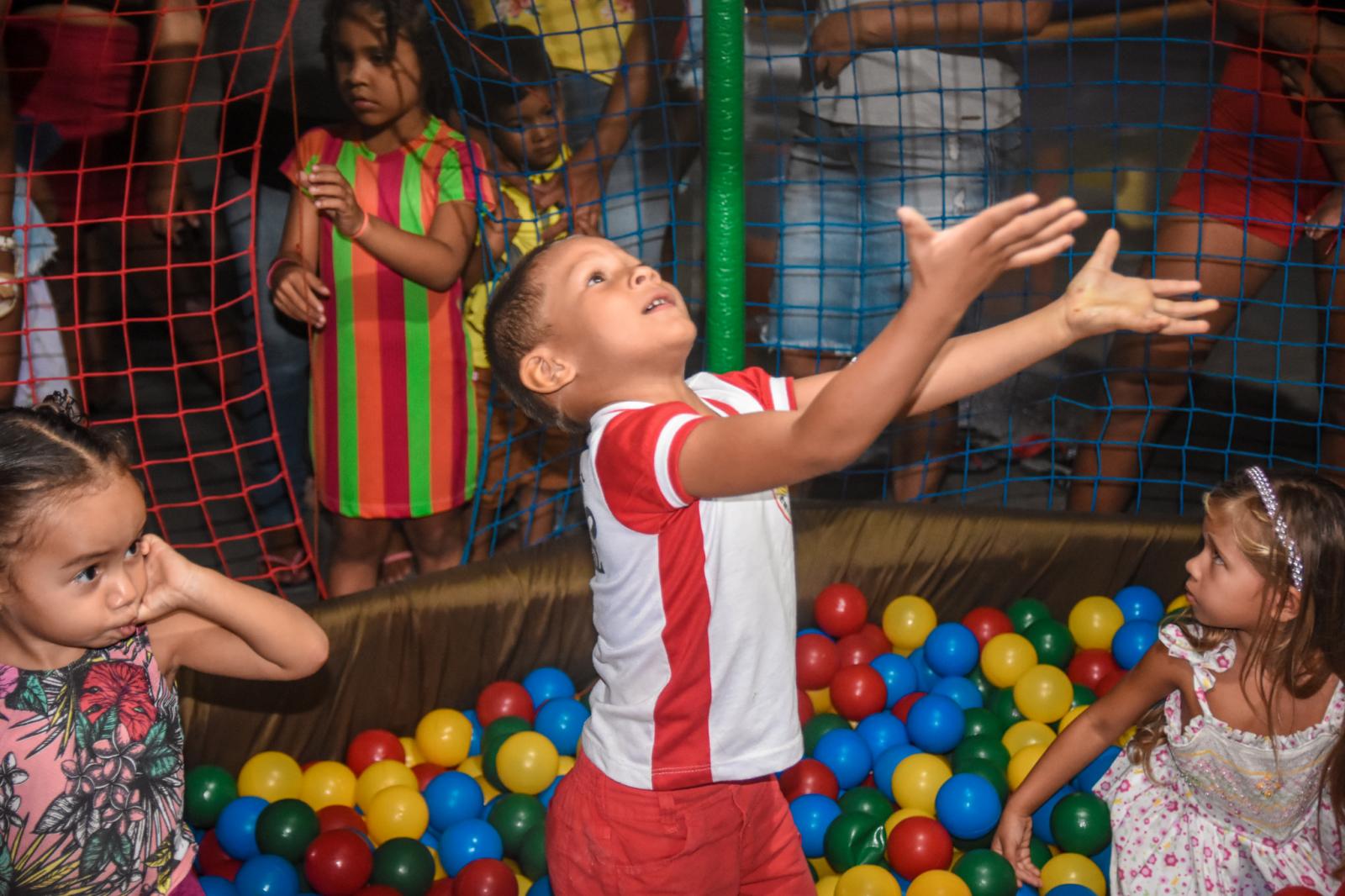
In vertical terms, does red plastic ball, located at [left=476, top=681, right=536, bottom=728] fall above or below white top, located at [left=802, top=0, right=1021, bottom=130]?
below

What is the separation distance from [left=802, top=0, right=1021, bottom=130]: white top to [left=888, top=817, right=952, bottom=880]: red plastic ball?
4.09 ft

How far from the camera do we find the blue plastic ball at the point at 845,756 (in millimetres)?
2174

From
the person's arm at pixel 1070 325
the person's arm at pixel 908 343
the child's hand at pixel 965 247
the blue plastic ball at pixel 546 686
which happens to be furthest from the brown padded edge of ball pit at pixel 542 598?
the child's hand at pixel 965 247

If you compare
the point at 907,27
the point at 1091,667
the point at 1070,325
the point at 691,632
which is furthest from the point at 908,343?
the point at 907,27

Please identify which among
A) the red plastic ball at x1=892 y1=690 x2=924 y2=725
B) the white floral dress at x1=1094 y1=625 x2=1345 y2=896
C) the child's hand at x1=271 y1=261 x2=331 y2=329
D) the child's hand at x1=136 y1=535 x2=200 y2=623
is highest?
the child's hand at x1=136 y1=535 x2=200 y2=623

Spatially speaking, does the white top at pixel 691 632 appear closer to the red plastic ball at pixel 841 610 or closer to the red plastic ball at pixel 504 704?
the red plastic ball at pixel 504 704

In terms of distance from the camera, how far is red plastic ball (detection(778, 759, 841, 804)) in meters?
2.11

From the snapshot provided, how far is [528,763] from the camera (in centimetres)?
213

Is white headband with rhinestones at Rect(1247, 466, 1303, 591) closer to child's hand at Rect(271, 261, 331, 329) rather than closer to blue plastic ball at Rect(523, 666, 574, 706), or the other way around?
blue plastic ball at Rect(523, 666, 574, 706)

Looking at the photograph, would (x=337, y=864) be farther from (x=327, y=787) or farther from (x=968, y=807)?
(x=968, y=807)

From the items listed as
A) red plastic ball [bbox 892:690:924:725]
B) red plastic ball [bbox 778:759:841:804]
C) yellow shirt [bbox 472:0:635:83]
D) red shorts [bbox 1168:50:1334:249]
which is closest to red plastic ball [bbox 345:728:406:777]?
red plastic ball [bbox 778:759:841:804]

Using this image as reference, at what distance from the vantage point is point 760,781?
154cm

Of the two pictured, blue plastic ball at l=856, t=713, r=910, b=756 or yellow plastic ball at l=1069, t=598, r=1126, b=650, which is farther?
yellow plastic ball at l=1069, t=598, r=1126, b=650

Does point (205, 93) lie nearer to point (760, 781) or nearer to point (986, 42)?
point (986, 42)
